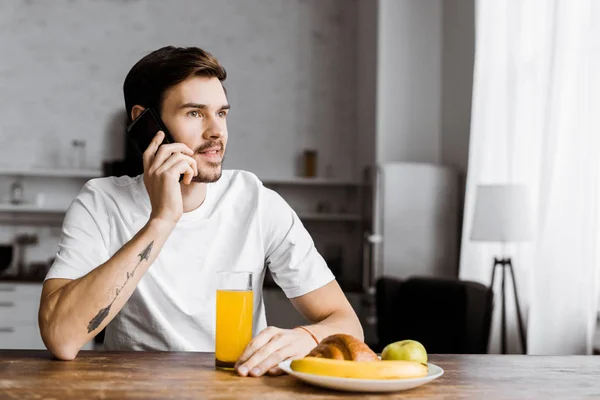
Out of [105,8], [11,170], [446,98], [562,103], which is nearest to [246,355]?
[562,103]

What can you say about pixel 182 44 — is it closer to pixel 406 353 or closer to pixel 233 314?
pixel 233 314

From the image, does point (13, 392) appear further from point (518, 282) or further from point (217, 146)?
point (518, 282)

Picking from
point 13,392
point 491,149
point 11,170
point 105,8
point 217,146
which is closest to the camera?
point 13,392

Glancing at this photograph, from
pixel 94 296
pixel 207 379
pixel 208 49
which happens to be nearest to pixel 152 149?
pixel 94 296

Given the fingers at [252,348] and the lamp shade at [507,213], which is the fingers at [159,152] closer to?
the fingers at [252,348]

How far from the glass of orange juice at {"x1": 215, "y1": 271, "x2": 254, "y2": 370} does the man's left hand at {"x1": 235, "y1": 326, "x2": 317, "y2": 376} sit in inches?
1.1

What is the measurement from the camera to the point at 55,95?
18.2 feet

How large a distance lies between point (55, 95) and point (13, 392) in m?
4.73

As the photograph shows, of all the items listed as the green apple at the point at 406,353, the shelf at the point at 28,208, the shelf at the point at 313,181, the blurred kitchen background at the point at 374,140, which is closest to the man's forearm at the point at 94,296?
the green apple at the point at 406,353

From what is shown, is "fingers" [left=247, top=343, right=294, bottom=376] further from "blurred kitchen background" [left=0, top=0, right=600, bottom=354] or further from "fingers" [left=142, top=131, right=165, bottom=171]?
"blurred kitchen background" [left=0, top=0, right=600, bottom=354]

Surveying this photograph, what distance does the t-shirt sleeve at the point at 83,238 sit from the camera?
163cm

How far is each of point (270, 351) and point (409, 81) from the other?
382 centimetres

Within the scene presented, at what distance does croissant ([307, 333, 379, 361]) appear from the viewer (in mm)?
1225

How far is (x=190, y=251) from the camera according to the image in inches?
71.7
